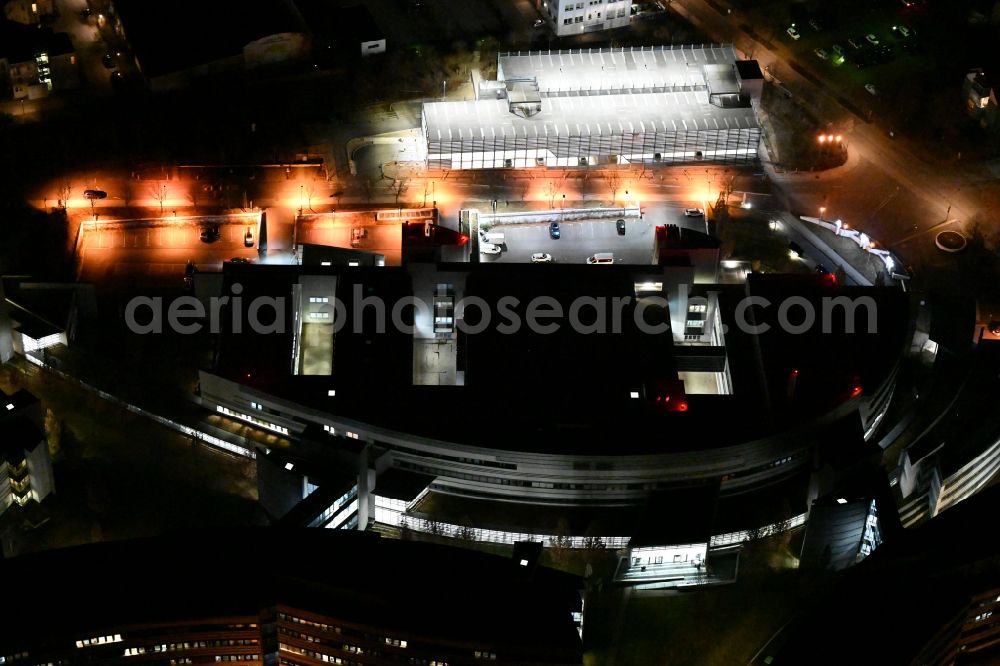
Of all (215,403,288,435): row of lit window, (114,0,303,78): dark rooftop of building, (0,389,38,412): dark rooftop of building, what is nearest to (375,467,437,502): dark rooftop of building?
(215,403,288,435): row of lit window

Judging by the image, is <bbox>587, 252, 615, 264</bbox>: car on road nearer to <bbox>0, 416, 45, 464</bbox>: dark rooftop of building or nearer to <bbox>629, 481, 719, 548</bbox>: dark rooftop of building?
<bbox>629, 481, 719, 548</bbox>: dark rooftop of building

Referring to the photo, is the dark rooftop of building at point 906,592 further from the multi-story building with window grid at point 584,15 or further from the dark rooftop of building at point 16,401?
the multi-story building with window grid at point 584,15

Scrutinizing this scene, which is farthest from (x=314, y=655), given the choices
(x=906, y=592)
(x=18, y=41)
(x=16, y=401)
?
(x=18, y=41)

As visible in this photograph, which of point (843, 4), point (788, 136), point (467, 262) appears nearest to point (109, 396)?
point (467, 262)

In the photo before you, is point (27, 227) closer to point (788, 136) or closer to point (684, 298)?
point (684, 298)

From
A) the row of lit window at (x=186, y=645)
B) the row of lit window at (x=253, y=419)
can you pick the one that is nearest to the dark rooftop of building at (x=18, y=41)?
the row of lit window at (x=253, y=419)

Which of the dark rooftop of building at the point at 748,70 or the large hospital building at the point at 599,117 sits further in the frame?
the dark rooftop of building at the point at 748,70
